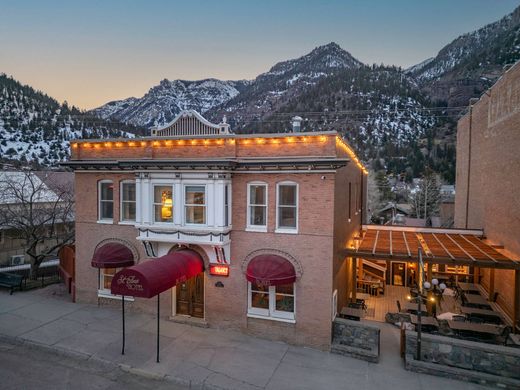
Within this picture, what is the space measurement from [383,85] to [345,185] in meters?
173

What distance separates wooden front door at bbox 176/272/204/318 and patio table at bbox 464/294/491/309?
13.5 metres

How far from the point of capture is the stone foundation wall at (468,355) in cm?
1072

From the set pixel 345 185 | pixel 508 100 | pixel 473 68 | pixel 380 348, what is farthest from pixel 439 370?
pixel 473 68

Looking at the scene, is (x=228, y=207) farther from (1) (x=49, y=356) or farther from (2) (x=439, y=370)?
(2) (x=439, y=370)

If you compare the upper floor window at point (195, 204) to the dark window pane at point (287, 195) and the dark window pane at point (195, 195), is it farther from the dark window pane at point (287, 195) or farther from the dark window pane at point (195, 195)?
the dark window pane at point (287, 195)

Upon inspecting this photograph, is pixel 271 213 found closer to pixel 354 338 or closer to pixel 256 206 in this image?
pixel 256 206

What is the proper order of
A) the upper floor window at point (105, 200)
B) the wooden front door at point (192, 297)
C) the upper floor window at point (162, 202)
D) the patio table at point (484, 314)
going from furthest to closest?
1. the upper floor window at point (105, 200)
2. the patio table at point (484, 314)
3. the wooden front door at point (192, 297)
4. the upper floor window at point (162, 202)

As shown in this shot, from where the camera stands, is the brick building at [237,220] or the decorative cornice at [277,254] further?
the decorative cornice at [277,254]

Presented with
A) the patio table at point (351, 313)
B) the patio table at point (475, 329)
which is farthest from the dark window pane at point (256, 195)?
the patio table at point (475, 329)

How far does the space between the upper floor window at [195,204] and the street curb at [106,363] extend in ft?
18.2

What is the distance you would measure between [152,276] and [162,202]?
3934 mm

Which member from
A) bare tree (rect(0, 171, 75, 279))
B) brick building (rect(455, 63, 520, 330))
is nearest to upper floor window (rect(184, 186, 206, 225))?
bare tree (rect(0, 171, 75, 279))

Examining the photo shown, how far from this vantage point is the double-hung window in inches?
523

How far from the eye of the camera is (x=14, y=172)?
106 feet
